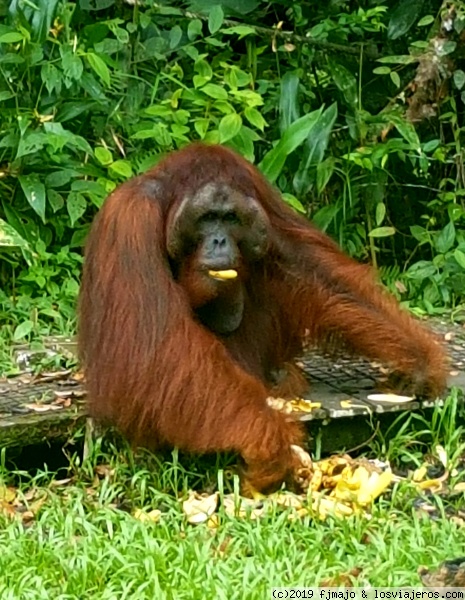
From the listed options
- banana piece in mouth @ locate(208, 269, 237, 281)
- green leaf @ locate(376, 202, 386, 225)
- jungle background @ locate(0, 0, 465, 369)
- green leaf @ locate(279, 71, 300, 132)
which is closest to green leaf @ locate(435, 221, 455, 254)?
jungle background @ locate(0, 0, 465, 369)

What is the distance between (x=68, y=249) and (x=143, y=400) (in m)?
1.68

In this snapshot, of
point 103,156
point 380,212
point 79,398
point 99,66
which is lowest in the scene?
point 79,398

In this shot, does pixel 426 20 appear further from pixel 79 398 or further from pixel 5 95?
pixel 79 398

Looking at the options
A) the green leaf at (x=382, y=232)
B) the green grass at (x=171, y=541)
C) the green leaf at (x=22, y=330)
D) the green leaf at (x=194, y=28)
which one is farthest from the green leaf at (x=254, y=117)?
the green grass at (x=171, y=541)

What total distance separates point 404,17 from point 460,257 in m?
1.14

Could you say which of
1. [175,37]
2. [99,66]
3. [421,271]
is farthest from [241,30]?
[421,271]

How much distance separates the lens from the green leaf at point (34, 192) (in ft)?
15.8

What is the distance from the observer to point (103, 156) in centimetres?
488

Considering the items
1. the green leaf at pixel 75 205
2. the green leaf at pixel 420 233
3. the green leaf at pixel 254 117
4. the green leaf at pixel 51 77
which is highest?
the green leaf at pixel 51 77

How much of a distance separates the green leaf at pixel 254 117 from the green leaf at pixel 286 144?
12cm

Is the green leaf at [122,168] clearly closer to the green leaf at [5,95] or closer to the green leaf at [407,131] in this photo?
the green leaf at [5,95]

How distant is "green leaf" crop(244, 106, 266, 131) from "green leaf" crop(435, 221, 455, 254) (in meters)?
0.92

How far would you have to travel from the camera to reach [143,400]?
3.53 m

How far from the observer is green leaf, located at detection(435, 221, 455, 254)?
17.1ft
